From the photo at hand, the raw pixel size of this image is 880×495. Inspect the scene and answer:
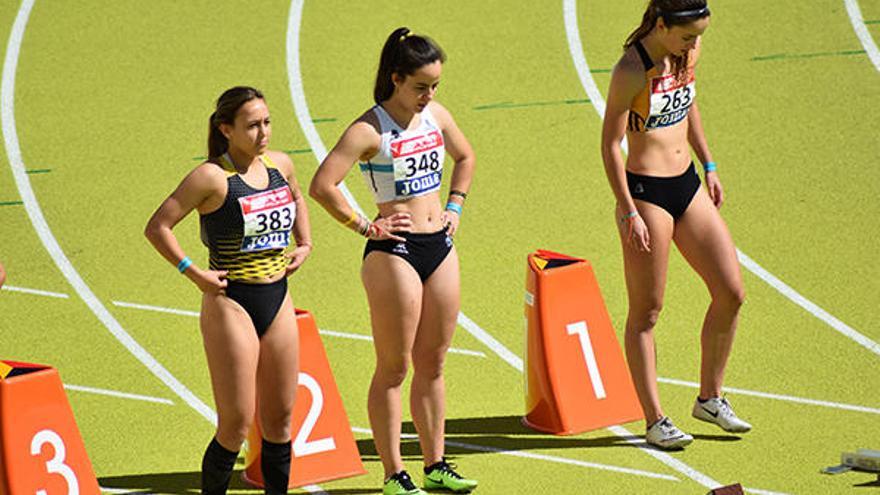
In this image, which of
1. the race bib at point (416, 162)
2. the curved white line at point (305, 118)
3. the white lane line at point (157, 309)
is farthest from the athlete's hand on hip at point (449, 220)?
the white lane line at point (157, 309)

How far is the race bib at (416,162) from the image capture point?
775cm

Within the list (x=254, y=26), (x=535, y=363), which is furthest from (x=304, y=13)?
(x=535, y=363)

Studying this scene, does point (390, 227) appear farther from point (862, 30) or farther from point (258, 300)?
point (862, 30)

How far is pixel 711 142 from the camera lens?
12828 mm

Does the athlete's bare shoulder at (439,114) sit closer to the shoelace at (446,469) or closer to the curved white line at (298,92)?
the shoelace at (446,469)

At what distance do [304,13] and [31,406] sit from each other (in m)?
7.92

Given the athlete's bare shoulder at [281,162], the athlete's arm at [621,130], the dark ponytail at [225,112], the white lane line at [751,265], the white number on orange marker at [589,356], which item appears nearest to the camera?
the dark ponytail at [225,112]

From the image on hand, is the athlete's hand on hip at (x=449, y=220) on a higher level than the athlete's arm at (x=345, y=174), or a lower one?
lower

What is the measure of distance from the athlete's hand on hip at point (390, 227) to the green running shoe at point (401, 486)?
109 cm

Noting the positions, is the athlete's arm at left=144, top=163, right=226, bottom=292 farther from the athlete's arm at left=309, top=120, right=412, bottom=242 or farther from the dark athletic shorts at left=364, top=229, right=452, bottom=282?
the dark athletic shorts at left=364, top=229, right=452, bottom=282

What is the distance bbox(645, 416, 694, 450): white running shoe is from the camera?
853 cm

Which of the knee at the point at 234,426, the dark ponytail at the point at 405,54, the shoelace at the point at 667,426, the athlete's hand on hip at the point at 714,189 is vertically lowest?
the shoelace at the point at 667,426

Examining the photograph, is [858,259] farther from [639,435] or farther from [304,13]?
[304,13]

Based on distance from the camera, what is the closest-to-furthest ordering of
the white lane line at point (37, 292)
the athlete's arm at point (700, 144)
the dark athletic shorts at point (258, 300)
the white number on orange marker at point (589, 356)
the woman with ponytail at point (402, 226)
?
the dark athletic shorts at point (258, 300) → the woman with ponytail at point (402, 226) → the athlete's arm at point (700, 144) → the white number on orange marker at point (589, 356) → the white lane line at point (37, 292)
